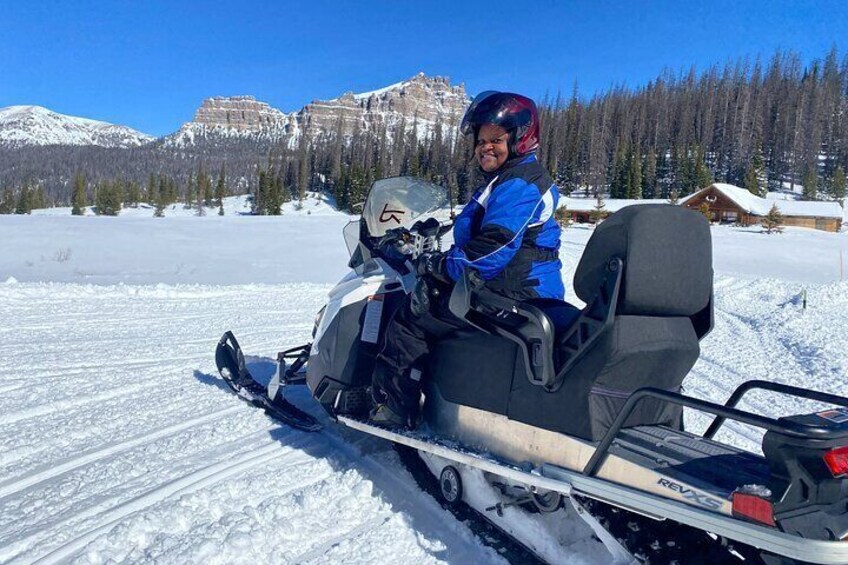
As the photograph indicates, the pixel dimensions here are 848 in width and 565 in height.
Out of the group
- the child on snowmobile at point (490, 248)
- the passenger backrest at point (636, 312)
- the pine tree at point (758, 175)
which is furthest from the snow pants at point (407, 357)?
the pine tree at point (758, 175)

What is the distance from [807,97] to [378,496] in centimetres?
9320

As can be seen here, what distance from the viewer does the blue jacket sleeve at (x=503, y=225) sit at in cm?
269

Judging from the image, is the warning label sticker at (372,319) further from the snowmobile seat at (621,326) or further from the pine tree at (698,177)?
the pine tree at (698,177)

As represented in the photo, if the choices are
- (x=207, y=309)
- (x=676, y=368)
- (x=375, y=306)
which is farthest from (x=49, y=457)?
(x=207, y=309)

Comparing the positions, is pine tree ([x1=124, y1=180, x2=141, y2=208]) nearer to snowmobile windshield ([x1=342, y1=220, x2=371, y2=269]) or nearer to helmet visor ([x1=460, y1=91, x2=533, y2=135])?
snowmobile windshield ([x1=342, y1=220, x2=371, y2=269])

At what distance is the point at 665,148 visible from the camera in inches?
3044

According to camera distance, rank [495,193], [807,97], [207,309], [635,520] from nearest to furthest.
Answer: [635,520] → [495,193] → [207,309] → [807,97]

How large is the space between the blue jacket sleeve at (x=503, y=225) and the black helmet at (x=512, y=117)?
379 millimetres

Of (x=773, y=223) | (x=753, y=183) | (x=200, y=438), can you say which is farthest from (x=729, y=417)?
(x=753, y=183)

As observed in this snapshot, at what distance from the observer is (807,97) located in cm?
7838

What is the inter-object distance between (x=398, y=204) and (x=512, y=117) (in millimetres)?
1306

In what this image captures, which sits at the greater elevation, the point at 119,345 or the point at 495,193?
the point at 495,193

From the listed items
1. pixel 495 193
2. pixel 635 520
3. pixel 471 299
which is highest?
pixel 495 193

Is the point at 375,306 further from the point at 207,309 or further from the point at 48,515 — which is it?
the point at 207,309
